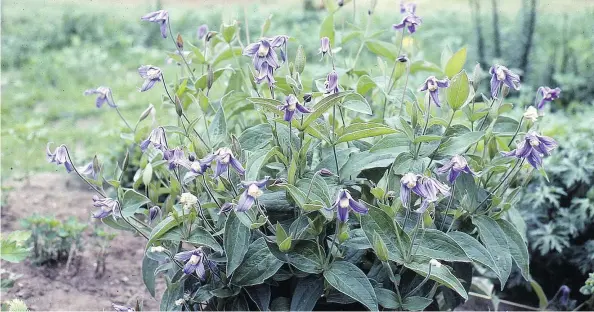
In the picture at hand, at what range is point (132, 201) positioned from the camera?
6.69ft

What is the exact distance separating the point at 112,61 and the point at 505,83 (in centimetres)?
523

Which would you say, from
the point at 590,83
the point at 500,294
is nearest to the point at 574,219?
the point at 500,294

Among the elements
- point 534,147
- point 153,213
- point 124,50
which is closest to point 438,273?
point 534,147

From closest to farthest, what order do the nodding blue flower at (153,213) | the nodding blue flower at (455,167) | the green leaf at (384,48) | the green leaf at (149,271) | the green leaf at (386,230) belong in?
the nodding blue flower at (455,167), the green leaf at (386,230), the nodding blue flower at (153,213), the green leaf at (149,271), the green leaf at (384,48)

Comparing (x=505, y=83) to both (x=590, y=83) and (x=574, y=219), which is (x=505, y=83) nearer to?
(x=574, y=219)

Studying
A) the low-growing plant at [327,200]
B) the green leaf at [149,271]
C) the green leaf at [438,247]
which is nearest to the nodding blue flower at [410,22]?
the low-growing plant at [327,200]

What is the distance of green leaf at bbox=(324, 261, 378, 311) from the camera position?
1725mm

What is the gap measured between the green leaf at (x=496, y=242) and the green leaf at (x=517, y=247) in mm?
63

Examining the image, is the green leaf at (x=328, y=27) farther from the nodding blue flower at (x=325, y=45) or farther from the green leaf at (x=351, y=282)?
the green leaf at (x=351, y=282)

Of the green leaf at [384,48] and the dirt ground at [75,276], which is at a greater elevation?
the green leaf at [384,48]

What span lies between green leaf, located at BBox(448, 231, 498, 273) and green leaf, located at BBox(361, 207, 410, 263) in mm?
174

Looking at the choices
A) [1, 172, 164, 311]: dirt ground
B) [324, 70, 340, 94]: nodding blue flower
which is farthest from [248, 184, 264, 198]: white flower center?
[1, 172, 164, 311]: dirt ground

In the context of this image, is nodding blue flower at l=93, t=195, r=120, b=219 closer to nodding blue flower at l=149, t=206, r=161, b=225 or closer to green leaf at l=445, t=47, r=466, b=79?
nodding blue flower at l=149, t=206, r=161, b=225

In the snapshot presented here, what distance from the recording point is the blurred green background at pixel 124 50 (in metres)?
4.75
